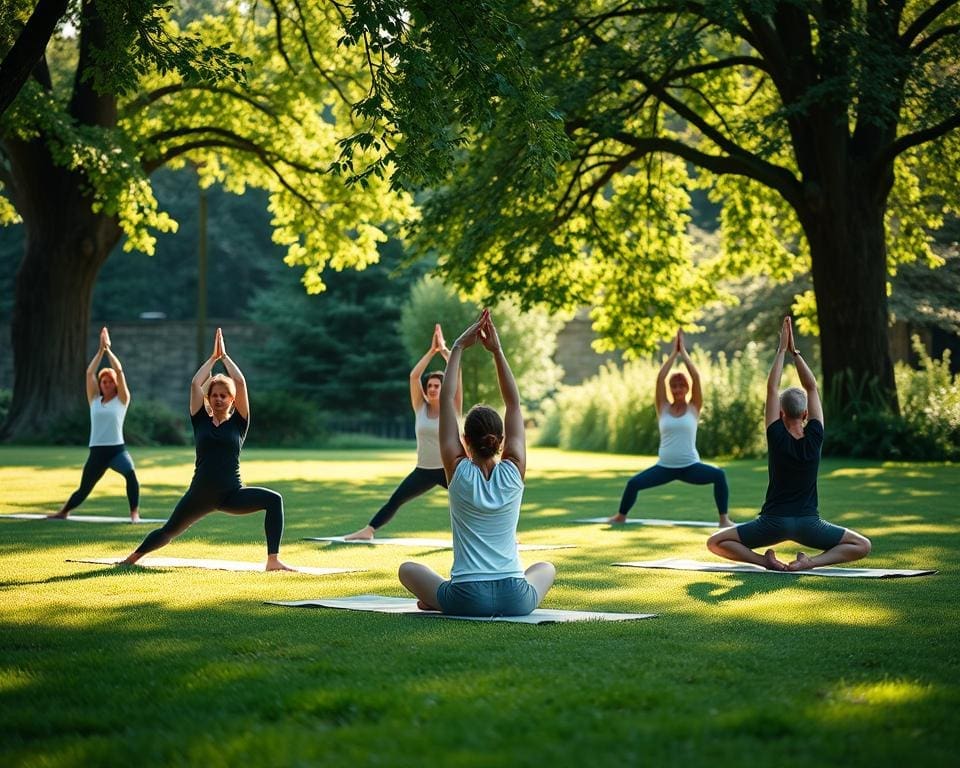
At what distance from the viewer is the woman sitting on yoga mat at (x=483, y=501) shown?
784 cm

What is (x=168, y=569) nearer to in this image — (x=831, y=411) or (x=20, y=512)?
(x=20, y=512)

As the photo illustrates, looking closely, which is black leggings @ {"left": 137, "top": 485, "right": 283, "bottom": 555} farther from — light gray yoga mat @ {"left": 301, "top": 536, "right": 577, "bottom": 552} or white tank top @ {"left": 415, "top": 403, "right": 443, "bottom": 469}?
white tank top @ {"left": 415, "top": 403, "right": 443, "bottom": 469}

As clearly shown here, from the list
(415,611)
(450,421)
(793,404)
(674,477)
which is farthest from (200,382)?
(674,477)

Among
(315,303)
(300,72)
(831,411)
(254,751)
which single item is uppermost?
(300,72)

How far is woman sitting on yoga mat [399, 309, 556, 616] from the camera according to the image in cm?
784

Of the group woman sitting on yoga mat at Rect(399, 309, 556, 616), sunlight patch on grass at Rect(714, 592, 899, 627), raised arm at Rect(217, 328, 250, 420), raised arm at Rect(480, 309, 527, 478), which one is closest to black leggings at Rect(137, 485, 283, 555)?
raised arm at Rect(217, 328, 250, 420)

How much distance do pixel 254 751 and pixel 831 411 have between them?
25.4m

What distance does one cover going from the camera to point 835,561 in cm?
1091

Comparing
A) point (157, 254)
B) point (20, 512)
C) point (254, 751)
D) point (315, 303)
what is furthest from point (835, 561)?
point (157, 254)

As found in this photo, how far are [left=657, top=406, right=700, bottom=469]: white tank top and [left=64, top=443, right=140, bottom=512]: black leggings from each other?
238 inches

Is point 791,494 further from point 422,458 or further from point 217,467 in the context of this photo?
point 422,458

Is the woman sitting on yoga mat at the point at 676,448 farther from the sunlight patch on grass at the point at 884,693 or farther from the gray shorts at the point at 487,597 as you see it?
the sunlight patch on grass at the point at 884,693

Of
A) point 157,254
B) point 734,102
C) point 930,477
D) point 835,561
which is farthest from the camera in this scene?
point 157,254

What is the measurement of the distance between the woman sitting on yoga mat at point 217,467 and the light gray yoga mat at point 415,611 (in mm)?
2107
